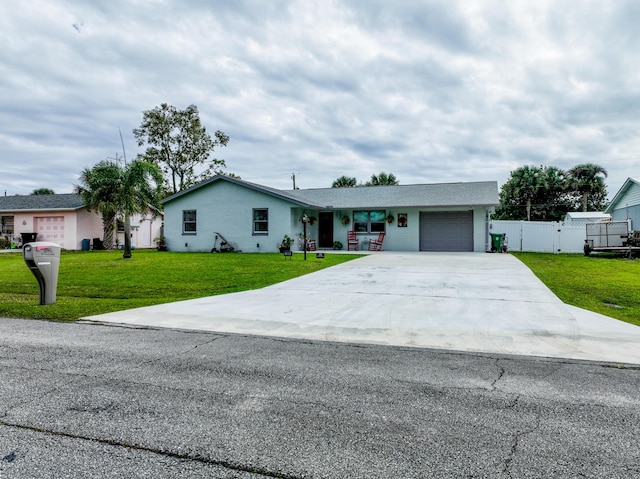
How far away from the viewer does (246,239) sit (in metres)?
21.2

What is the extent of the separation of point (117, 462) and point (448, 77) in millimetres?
15363

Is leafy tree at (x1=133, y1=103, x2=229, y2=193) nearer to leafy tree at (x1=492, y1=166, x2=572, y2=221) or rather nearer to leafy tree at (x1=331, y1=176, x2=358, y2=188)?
leafy tree at (x1=331, y1=176, x2=358, y2=188)

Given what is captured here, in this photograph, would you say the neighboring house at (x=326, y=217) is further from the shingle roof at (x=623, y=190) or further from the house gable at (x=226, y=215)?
the shingle roof at (x=623, y=190)

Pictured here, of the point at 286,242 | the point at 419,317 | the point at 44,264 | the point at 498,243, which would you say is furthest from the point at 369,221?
the point at 44,264

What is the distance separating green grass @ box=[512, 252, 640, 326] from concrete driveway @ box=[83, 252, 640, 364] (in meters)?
0.45

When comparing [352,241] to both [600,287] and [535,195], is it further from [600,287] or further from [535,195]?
[535,195]

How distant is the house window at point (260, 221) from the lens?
21.0 meters

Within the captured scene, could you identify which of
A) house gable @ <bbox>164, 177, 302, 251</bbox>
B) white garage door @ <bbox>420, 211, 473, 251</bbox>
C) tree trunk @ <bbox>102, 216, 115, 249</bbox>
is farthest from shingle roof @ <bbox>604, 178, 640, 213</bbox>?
tree trunk @ <bbox>102, 216, 115, 249</bbox>

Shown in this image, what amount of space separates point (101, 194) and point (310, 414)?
24793mm

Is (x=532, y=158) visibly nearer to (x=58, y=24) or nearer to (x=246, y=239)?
(x=246, y=239)

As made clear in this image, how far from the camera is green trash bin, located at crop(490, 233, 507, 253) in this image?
66.6ft

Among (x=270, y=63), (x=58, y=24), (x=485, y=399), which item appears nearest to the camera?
(x=485, y=399)

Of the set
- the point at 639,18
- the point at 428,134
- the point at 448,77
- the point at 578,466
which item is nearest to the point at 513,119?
the point at 428,134

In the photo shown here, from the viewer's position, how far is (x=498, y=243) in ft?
66.6
